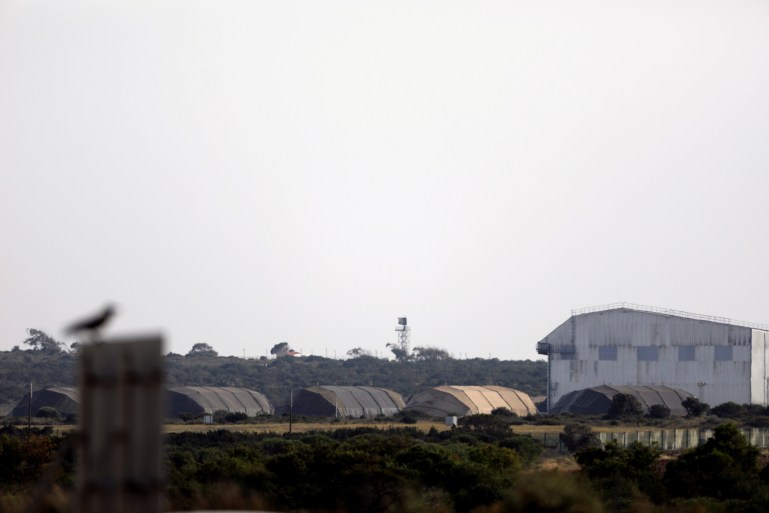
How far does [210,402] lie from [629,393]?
3173 centimetres

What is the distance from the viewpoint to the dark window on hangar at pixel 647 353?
264ft

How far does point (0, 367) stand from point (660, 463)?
119m

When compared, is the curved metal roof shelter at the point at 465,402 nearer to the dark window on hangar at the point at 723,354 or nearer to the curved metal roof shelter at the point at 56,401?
the dark window on hangar at the point at 723,354

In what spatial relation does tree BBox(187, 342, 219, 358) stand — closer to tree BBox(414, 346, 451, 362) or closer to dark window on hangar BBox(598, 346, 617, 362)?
tree BBox(414, 346, 451, 362)

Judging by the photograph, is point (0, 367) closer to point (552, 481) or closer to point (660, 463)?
point (660, 463)

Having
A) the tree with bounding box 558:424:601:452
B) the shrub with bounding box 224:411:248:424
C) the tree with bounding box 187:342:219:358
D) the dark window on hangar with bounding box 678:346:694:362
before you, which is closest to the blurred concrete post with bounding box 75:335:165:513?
the tree with bounding box 558:424:601:452

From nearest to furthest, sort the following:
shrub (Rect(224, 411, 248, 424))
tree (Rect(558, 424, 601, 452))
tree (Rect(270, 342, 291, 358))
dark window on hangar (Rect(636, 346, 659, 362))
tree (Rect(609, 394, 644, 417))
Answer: tree (Rect(558, 424, 601, 452)), tree (Rect(609, 394, 644, 417)), shrub (Rect(224, 411, 248, 424)), dark window on hangar (Rect(636, 346, 659, 362)), tree (Rect(270, 342, 291, 358))

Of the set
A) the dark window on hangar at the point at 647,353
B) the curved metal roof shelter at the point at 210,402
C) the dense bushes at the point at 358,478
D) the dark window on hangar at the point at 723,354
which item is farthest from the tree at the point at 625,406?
the dense bushes at the point at 358,478

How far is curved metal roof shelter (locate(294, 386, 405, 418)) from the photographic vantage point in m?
85.6

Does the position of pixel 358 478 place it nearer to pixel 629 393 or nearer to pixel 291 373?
pixel 629 393

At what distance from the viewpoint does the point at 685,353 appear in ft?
259

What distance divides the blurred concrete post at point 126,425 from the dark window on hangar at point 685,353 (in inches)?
2956

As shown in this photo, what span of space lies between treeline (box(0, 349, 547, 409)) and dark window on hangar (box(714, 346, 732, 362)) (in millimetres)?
52294

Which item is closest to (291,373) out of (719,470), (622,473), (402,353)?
(402,353)
